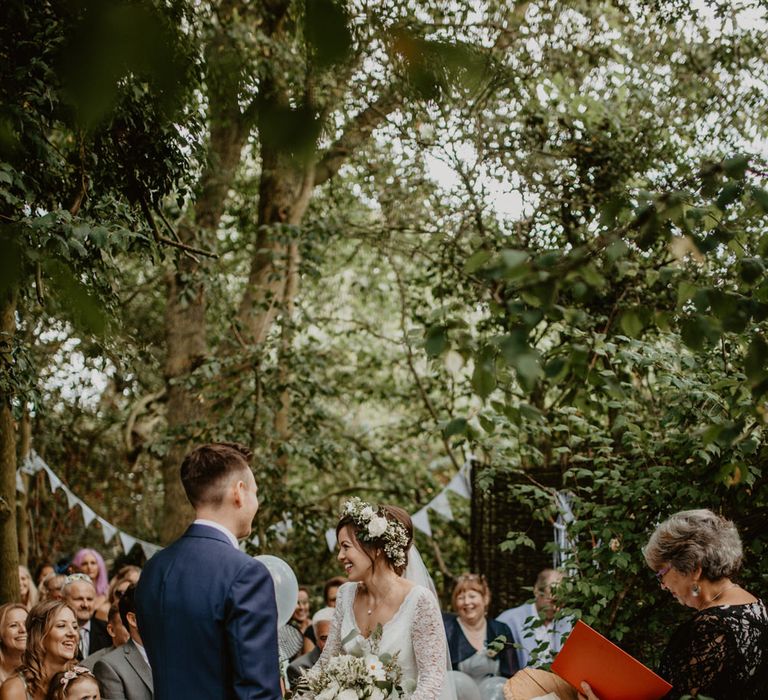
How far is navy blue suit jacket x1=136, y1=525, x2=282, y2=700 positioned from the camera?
8.17 ft

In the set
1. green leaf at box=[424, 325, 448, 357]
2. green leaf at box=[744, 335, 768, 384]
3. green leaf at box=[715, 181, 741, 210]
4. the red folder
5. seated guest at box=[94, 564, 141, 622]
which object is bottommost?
seated guest at box=[94, 564, 141, 622]

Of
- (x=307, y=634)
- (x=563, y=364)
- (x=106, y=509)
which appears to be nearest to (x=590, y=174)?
(x=307, y=634)

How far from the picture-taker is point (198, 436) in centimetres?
705

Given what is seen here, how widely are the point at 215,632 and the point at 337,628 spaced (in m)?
1.15

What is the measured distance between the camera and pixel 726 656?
100.0 inches

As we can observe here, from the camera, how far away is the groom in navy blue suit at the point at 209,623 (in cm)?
250

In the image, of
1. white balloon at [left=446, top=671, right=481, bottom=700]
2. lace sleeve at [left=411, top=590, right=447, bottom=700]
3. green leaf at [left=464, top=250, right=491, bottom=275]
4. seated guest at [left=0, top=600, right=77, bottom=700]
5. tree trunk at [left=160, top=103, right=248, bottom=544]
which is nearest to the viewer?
green leaf at [left=464, top=250, right=491, bottom=275]

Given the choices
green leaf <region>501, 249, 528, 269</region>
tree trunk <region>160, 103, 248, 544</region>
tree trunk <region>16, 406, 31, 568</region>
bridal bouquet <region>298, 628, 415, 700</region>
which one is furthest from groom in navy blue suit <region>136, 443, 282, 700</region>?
tree trunk <region>16, 406, 31, 568</region>

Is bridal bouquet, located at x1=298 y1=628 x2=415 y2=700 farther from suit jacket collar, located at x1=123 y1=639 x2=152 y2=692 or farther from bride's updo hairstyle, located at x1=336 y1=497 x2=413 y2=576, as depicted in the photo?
suit jacket collar, located at x1=123 y1=639 x2=152 y2=692

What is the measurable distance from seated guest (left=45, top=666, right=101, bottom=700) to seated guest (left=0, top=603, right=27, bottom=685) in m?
0.72

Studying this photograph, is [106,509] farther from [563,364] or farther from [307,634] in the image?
[563,364]

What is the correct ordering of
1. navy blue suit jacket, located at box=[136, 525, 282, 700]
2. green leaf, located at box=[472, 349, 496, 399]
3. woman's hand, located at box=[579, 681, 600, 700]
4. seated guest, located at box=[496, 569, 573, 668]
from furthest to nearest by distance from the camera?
seated guest, located at box=[496, 569, 573, 668]
woman's hand, located at box=[579, 681, 600, 700]
navy blue suit jacket, located at box=[136, 525, 282, 700]
green leaf, located at box=[472, 349, 496, 399]

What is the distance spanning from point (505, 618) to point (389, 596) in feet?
9.42

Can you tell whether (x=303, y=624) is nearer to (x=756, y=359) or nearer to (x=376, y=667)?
(x=376, y=667)
